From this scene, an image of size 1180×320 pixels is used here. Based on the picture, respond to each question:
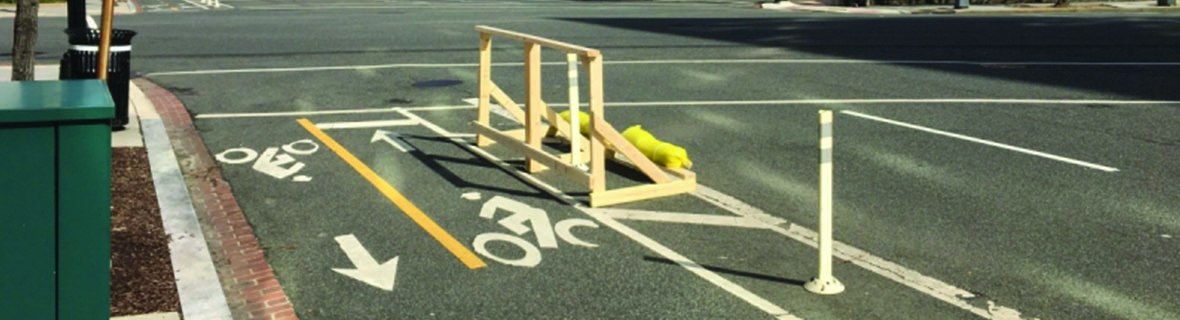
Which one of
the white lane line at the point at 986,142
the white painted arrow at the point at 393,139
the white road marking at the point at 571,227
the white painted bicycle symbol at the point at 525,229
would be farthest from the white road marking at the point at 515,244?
the white lane line at the point at 986,142

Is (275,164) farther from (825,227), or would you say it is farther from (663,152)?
(825,227)

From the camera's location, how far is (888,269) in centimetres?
874

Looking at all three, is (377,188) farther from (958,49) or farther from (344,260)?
(958,49)

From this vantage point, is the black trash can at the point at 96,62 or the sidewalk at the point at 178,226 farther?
the black trash can at the point at 96,62

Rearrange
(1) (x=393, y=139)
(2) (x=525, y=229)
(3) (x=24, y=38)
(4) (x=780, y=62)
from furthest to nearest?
(4) (x=780, y=62), (1) (x=393, y=139), (3) (x=24, y=38), (2) (x=525, y=229)

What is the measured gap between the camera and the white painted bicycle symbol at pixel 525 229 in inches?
362

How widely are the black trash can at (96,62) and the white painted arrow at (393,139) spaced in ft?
8.70

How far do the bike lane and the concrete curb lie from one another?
442 mm

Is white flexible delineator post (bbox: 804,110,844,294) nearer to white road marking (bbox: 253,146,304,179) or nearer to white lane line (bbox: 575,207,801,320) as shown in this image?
white lane line (bbox: 575,207,801,320)

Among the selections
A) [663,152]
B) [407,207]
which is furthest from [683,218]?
[407,207]

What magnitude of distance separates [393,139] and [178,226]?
4409 mm

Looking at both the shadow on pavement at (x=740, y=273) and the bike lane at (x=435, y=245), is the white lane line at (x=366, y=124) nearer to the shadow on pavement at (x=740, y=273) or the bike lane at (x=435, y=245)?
the bike lane at (x=435, y=245)

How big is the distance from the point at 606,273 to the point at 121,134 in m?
7.27

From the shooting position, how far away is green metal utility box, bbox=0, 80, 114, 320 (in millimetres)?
4895
